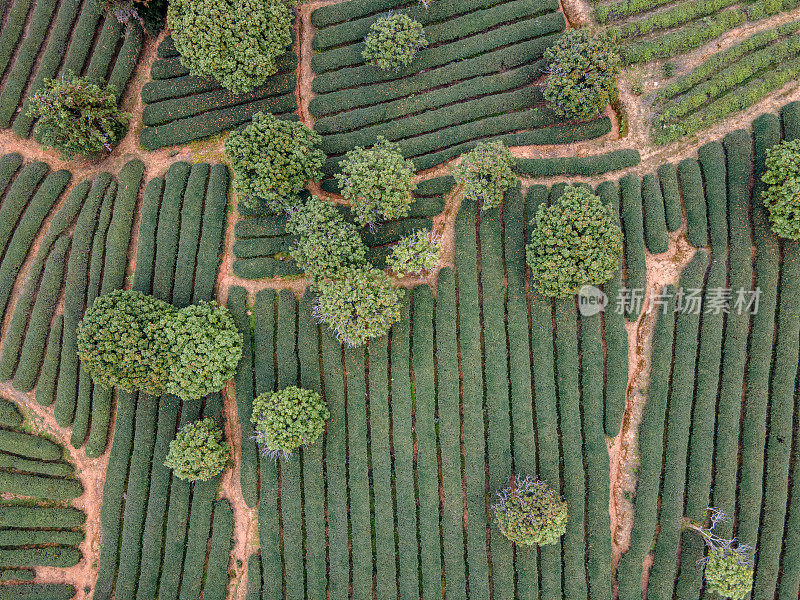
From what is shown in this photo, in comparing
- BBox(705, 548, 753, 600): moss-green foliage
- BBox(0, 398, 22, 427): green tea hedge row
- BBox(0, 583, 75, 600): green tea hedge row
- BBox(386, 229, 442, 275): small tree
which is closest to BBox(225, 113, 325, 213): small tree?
BBox(386, 229, 442, 275): small tree

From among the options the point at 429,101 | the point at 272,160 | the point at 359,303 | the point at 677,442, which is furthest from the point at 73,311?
the point at 677,442

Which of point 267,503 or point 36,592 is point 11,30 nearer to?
point 267,503

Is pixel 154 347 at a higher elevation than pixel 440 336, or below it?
below

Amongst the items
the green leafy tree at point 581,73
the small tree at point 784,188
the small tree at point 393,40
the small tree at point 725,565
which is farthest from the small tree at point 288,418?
the small tree at point 784,188

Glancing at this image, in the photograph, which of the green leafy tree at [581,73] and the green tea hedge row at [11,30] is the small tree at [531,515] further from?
the green tea hedge row at [11,30]

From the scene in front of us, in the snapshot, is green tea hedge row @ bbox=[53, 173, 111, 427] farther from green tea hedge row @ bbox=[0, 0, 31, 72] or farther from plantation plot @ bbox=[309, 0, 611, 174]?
plantation plot @ bbox=[309, 0, 611, 174]

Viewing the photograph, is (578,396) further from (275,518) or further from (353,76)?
(353,76)
